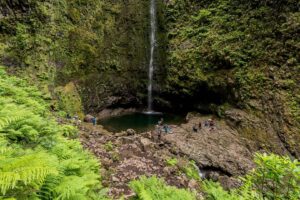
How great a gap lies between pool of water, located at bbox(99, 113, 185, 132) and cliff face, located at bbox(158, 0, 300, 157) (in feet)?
6.02

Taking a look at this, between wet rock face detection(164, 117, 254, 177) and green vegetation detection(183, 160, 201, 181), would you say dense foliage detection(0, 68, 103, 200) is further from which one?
wet rock face detection(164, 117, 254, 177)

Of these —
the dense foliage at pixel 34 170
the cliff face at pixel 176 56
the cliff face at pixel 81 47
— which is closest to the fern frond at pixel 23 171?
the dense foliage at pixel 34 170

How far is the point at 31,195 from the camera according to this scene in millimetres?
2873

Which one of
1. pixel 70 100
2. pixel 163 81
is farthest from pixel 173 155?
pixel 163 81

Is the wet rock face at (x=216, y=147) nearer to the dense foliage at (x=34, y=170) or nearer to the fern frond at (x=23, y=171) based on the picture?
the dense foliage at (x=34, y=170)

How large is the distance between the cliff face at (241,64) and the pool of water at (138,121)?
184 cm

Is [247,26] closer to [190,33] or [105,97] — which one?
[190,33]

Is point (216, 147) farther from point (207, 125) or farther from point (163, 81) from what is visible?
point (163, 81)

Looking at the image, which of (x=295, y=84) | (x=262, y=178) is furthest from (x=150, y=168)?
(x=295, y=84)

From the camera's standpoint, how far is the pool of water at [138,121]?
64.6 ft

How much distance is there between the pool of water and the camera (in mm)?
19703

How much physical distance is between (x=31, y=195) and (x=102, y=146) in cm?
916

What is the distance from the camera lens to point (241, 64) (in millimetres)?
19844

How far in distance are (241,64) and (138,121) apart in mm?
9298
